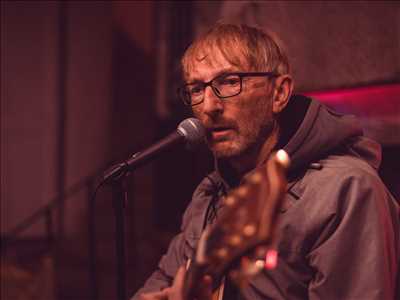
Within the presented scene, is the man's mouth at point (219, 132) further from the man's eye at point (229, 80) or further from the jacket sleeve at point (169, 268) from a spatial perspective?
the jacket sleeve at point (169, 268)

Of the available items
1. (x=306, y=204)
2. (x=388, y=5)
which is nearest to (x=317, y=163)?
(x=306, y=204)

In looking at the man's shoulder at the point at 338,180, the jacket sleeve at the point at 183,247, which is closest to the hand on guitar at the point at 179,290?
the jacket sleeve at the point at 183,247

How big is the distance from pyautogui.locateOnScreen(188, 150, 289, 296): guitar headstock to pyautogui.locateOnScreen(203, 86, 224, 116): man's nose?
33.5 inches

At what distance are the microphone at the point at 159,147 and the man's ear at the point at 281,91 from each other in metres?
0.49

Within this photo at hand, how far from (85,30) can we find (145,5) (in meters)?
0.84

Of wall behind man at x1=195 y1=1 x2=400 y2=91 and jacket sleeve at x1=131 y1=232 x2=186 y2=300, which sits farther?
wall behind man at x1=195 y1=1 x2=400 y2=91

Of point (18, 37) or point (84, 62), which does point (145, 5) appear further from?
point (18, 37)

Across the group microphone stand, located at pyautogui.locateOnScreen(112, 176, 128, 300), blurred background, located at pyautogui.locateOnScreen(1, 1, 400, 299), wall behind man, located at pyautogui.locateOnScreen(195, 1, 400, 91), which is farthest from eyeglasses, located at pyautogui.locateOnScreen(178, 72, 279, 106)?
blurred background, located at pyautogui.locateOnScreen(1, 1, 400, 299)

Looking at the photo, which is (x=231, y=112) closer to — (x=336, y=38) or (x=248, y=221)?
(x=248, y=221)

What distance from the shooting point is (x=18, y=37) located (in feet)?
14.8

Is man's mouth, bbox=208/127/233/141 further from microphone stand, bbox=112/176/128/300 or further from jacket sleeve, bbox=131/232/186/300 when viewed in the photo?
jacket sleeve, bbox=131/232/186/300

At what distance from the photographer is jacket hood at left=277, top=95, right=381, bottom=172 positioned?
5.43ft

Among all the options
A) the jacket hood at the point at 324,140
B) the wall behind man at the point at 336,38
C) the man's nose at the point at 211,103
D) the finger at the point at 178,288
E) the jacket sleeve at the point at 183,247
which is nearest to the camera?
the finger at the point at 178,288

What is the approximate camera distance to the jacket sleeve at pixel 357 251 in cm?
141
